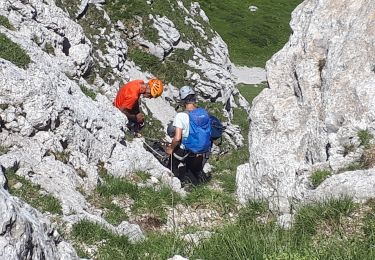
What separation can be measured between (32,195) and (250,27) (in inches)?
3142

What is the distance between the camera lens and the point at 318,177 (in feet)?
36.0

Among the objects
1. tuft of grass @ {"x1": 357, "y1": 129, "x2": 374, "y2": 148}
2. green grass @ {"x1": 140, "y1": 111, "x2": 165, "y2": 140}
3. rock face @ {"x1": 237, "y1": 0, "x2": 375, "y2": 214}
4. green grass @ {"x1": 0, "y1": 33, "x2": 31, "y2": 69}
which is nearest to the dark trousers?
rock face @ {"x1": 237, "y1": 0, "x2": 375, "y2": 214}

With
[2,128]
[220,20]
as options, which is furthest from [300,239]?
[220,20]

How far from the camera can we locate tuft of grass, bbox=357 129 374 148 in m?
11.0

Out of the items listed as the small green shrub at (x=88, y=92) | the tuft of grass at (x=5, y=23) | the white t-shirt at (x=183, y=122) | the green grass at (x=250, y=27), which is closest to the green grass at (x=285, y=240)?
the white t-shirt at (x=183, y=122)

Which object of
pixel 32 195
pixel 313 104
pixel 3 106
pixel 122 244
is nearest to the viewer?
pixel 122 244

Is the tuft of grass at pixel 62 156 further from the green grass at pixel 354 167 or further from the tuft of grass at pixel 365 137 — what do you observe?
the tuft of grass at pixel 365 137

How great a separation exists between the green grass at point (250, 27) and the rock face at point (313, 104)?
183ft

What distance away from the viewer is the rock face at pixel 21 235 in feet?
21.3

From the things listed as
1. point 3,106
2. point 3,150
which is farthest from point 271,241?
point 3,106

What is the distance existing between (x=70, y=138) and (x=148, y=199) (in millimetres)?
3021

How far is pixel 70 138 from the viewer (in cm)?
1441

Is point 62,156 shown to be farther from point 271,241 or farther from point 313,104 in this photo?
point 271,241

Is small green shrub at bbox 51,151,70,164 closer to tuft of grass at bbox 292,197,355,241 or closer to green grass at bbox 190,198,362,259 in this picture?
green grass at bbox 190,198,362,259
